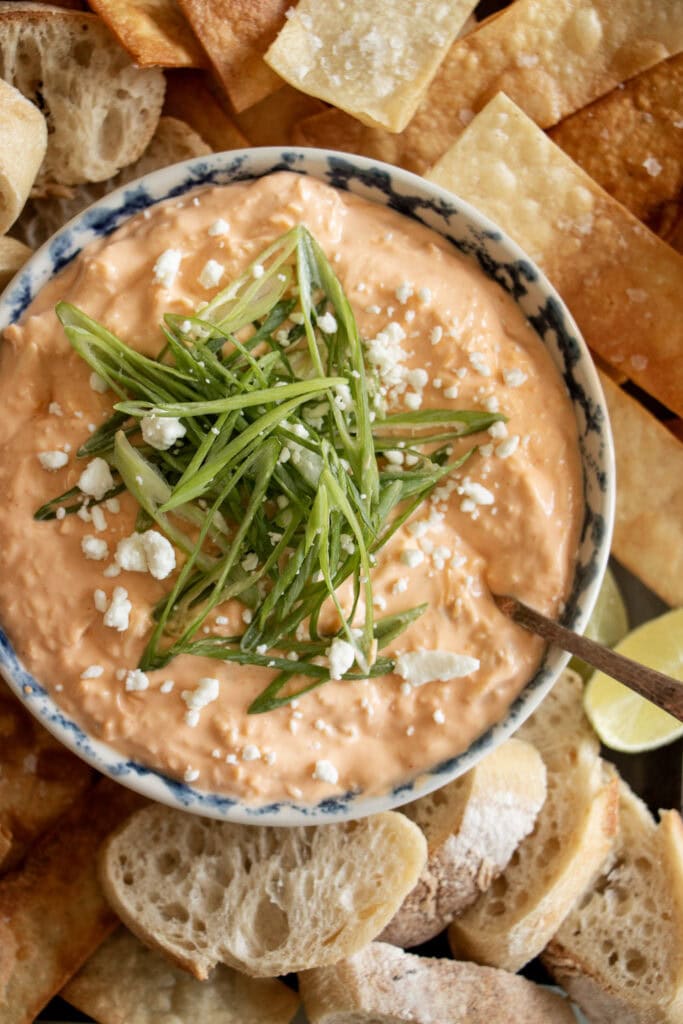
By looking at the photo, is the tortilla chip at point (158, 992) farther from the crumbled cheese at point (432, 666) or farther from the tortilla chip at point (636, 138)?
the tortilla chip at point (636, 138)

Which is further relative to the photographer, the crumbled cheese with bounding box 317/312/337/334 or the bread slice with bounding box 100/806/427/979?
the bread slice with bounding box 100/806/427/979

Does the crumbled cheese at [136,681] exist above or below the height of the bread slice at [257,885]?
above

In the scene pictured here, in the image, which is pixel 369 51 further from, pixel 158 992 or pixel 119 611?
pixel 158 992

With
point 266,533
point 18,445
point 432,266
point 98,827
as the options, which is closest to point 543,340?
point 432,266

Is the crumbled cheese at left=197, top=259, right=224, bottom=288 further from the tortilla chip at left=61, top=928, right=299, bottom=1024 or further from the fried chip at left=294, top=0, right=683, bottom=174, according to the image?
the tortilla chip at left=61, top=928, right=299, bottom=1024

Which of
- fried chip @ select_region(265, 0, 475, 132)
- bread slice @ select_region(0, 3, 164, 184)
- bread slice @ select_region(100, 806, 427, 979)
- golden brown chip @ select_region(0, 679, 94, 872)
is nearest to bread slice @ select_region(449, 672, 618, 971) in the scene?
bread slice @ select_region(100, 806, 427, 979)

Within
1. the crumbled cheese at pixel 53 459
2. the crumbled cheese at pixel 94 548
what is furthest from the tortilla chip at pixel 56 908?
the crumbled cheese at pixel 53 459
